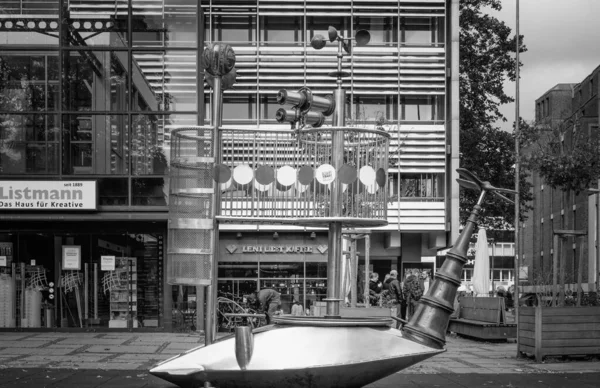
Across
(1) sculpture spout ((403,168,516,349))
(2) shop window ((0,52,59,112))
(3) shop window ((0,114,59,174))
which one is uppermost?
(2) shop window ((0,52,59,112))

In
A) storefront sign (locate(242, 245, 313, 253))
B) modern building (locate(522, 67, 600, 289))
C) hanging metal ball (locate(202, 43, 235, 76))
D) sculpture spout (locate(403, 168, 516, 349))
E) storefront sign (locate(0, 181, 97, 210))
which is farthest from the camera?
modern building (locate(522, 67, 600, 289))

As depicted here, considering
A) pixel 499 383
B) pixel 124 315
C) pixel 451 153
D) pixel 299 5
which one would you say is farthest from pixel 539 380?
pixel 299 5

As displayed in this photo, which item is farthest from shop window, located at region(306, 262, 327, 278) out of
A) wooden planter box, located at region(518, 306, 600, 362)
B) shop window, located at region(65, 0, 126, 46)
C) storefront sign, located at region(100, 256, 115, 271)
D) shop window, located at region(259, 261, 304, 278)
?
wooden planter box, located at region(518, 306, 600, 362)

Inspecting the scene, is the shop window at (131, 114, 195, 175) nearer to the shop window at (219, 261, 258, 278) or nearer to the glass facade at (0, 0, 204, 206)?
the glass facade at (0, 0, 204, 206)

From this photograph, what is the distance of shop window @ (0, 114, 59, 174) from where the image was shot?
72.6 feet

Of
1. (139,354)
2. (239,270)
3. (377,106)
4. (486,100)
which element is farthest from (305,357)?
(486,100)

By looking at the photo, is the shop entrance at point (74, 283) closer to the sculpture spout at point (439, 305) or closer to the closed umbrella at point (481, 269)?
the closed umbrella at point (481, 269)

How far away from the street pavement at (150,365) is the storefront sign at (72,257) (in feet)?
8.12

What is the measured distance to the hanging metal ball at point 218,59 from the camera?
776 centimetres

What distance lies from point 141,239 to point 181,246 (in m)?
15.6

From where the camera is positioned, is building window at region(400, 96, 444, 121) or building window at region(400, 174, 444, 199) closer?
building window at region(400, 174, 444, 199)

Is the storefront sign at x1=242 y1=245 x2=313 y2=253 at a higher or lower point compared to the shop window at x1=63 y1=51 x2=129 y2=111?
lower

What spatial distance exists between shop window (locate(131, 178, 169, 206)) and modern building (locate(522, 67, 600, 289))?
79.9 ft

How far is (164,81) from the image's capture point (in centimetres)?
2298
